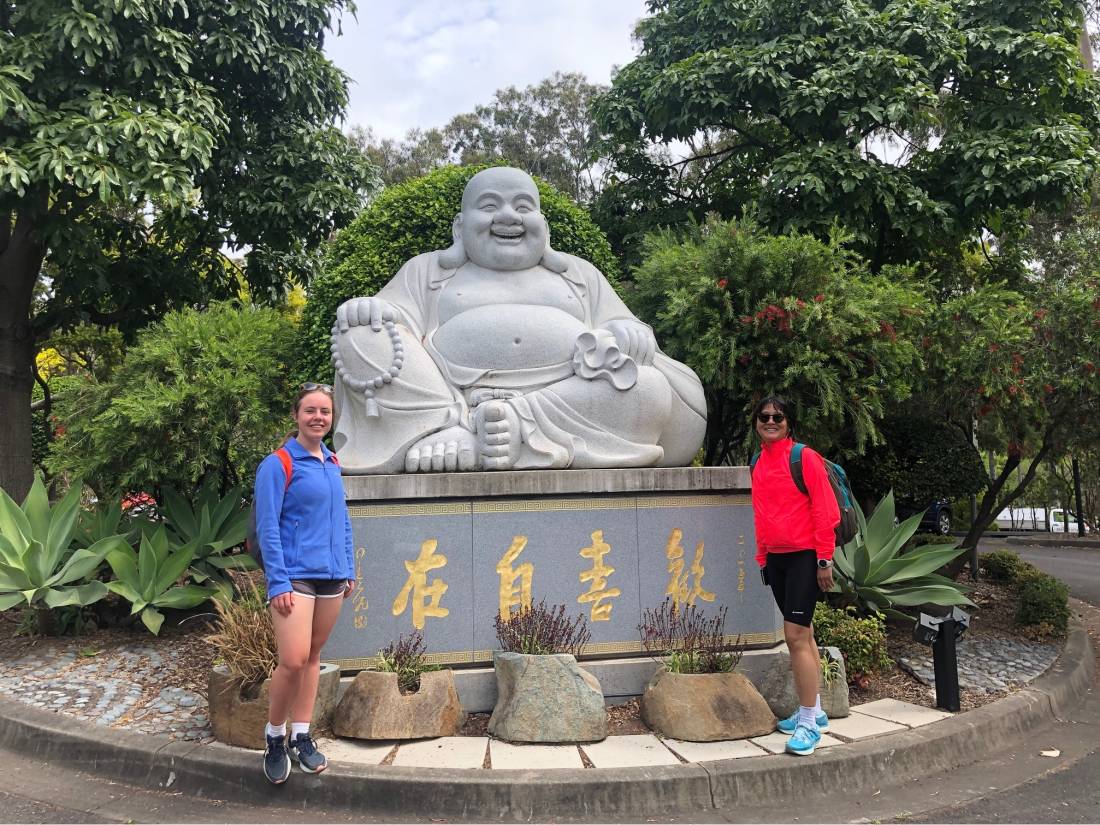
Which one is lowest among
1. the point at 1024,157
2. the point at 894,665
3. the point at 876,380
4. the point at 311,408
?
the point at 894,665

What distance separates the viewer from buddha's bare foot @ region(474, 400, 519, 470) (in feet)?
15.6

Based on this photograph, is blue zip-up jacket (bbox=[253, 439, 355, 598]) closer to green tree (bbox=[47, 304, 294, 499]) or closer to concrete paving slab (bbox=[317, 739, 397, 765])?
concrete paving slab (bbox=[317, 739, 397, 765])

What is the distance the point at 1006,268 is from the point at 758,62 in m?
4.21

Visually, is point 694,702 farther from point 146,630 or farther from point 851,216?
point 851,216

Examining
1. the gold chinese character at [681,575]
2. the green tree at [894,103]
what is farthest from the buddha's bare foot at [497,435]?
the green tree at [894,103]

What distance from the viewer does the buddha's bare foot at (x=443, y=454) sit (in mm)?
4754

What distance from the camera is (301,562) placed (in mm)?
3271

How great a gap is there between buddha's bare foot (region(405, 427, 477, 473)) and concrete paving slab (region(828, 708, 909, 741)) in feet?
8.01

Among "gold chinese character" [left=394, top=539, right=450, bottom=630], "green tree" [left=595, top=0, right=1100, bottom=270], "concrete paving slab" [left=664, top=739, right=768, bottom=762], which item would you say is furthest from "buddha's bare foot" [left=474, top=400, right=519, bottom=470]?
"green tree" [left=595, top=0, right=1100, bottom=270]

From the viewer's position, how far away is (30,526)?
17.7 feet

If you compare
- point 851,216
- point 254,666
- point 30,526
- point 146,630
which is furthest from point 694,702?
point 851,216

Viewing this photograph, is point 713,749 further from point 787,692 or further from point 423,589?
point 423,589

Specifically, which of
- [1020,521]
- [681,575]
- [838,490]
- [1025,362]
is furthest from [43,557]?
[1020,521]

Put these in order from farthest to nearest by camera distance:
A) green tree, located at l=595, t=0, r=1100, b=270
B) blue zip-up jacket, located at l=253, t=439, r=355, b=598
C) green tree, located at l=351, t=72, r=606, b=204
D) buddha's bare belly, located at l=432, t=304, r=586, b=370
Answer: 1. green tree, located at l=351, t=72, r=606, b=204
2. green tree, located at l=595, t=0, r=1100, b=270
3. buddha's bare belly, located at l=432, t=304, r=586, b=370
4. blue zip-up jacket, located at l=253, t=439, r=355, b=598
